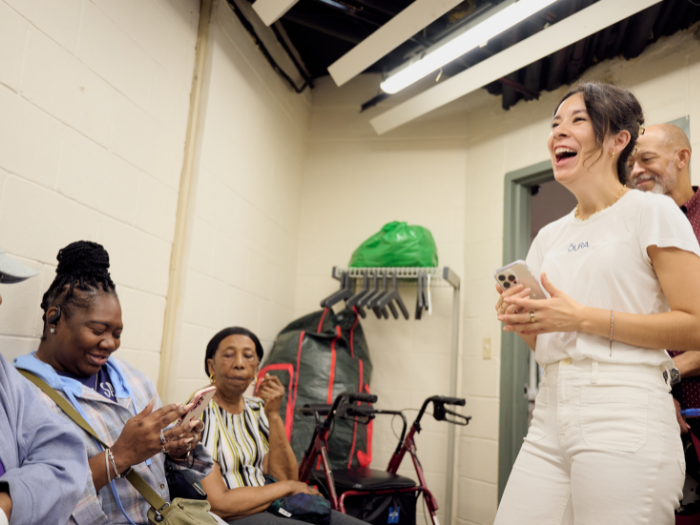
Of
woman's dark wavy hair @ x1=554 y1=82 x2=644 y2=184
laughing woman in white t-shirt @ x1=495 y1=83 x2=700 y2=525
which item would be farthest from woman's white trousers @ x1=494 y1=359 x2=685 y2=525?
woman's dark wavy hair @ x1=554 y1=82 x2=644 y2=184

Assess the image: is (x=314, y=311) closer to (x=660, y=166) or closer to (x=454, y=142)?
(x=454, y=142)

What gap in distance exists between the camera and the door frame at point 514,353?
3285 millimetres

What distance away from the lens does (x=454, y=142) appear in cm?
399

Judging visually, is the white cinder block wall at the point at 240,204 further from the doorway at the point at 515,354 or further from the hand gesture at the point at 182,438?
the doorway at the point at 515,354

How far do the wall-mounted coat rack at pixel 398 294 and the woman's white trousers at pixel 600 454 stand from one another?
212 centimetres

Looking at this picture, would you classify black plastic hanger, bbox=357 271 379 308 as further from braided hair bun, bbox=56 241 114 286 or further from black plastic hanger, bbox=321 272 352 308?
braided hair bun, bbox=56 241 114 286

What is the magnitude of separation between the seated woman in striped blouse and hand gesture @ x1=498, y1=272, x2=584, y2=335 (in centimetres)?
116

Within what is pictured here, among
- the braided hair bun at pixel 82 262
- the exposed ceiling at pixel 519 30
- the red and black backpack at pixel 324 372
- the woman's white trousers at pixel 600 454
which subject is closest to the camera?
the woman's white trousers at pixel 600 454

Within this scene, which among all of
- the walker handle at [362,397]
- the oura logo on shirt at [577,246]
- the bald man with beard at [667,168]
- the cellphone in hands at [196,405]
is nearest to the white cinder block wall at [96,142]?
the cellphone in hands at [196,405]

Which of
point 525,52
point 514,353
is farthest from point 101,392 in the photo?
point 525,52

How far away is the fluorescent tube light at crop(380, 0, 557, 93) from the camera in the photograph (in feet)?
8.43

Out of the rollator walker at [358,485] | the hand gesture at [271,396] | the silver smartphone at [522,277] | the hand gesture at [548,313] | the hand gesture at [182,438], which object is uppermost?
the silver smartphone at [522,277]

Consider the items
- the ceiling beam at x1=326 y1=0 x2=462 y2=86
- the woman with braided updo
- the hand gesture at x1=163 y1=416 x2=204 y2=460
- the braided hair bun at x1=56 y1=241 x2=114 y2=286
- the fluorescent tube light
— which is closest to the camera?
the woman with braided updo

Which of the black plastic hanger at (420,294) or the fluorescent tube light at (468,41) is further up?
the fluorescent tube light at (468,41)
